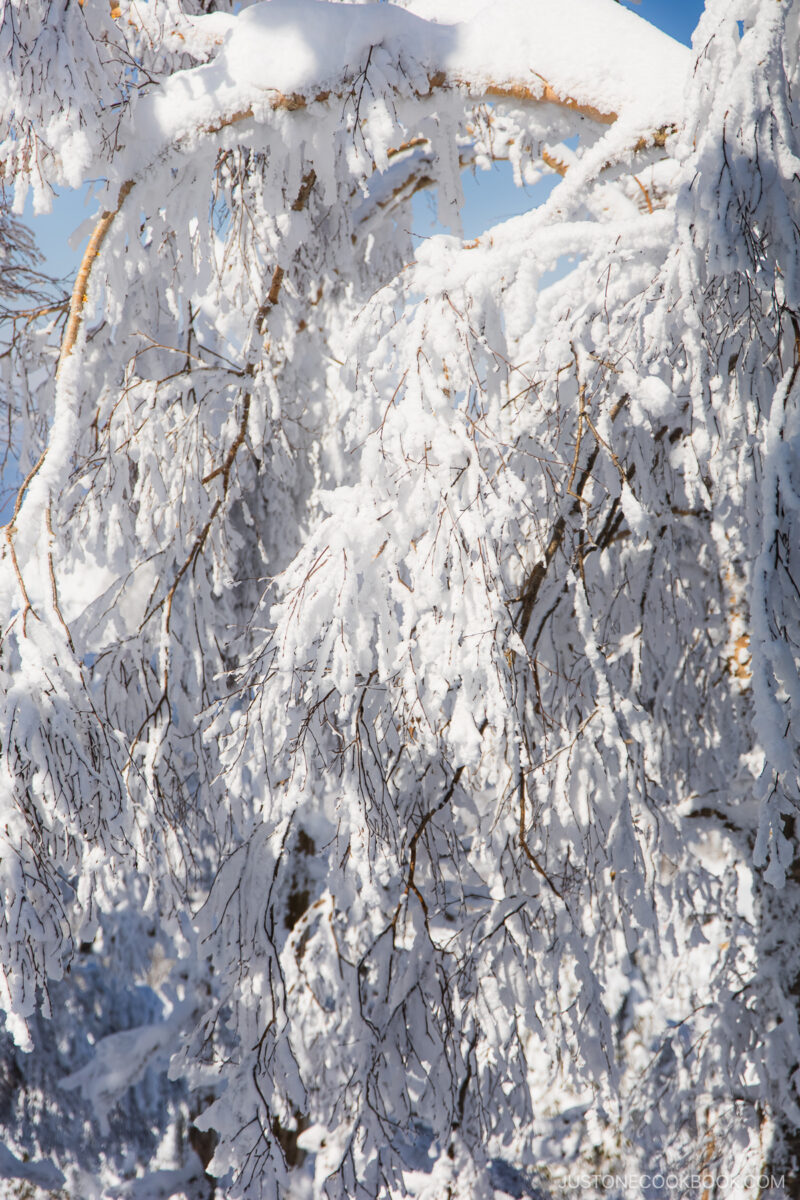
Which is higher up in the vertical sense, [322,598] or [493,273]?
[493,273]

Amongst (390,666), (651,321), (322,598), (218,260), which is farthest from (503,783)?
(218,260)

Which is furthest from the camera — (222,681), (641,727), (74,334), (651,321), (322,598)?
(222,681)

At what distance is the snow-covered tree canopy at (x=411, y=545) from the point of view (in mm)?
2084

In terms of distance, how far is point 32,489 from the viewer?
2473 mm

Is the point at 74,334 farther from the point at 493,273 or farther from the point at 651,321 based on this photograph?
the point at 651,321

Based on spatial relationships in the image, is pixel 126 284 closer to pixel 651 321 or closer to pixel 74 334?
pixel 74 334

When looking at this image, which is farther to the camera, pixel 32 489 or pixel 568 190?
pixel 32 489

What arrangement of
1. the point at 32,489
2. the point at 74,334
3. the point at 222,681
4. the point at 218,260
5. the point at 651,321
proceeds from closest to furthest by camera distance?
the point at 651,321
the point at 32,489
the point at 74,334
the point at 222,681
the point at 218,260

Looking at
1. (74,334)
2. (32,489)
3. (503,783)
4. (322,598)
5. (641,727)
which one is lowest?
(503,783)

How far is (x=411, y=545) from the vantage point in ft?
7.03

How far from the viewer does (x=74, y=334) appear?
2.72 meters

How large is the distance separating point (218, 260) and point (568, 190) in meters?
2.73

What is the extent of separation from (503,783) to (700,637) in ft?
6.82

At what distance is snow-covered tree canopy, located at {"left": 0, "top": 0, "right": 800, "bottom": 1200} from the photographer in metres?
2.08
